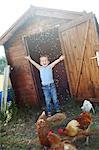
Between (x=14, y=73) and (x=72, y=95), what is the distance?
8.73 ft

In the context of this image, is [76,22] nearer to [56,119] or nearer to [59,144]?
[56,119]

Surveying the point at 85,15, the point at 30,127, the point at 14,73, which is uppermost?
the point at 85,15

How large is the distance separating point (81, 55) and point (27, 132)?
115 inches

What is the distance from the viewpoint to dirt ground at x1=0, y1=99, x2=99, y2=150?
6842mm

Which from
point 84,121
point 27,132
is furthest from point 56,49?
point 84,121

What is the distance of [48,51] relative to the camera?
12320 millimetres

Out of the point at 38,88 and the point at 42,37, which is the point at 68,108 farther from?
the point at 42,37

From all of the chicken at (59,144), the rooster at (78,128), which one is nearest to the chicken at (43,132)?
the rooster at (78,128)

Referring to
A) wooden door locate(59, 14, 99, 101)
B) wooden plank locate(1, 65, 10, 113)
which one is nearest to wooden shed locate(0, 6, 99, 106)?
wooden door locate(59, 14, 99, 101)

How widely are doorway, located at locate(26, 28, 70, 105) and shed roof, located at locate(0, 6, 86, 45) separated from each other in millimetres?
708

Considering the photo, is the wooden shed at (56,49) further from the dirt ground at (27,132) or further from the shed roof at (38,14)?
the dirt ground at (27,132)

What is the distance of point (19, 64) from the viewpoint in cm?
1152

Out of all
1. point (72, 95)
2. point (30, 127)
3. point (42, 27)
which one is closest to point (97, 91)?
point (72, 95)

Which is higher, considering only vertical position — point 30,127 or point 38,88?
point 38,88
